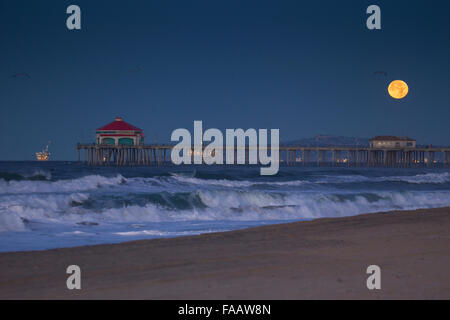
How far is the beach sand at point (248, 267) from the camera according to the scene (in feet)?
15.7

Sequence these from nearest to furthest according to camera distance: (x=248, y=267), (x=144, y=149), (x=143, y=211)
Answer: (x=248, y=267) → (x=143, y=211) → (x=144, y=149)

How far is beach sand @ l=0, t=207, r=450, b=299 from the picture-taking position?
4785mm

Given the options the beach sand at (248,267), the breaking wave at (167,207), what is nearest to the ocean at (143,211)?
the breaking wave at (167,207)

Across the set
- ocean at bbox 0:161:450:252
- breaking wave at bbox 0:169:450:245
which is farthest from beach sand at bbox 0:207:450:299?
breaking wave at bbox 0:169:450:245

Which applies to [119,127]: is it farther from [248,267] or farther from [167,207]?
[248,267]

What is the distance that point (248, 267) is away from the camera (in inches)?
230

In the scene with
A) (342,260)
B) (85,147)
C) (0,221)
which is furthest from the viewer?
(85,147)

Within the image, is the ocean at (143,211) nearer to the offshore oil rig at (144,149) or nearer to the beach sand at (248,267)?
the beach sand at (248,267)

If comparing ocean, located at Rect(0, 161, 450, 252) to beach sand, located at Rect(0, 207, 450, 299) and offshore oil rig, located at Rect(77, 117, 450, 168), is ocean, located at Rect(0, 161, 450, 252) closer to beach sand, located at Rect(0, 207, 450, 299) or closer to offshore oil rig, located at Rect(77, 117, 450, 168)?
beach sand, located at Rect(0, 207, 450, 299)

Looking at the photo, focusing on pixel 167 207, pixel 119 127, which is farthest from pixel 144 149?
pixel 167 207
